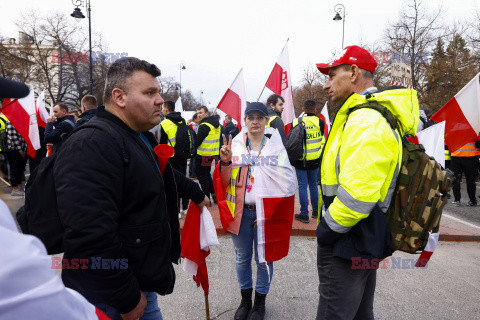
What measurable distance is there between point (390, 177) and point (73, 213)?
1.69 m

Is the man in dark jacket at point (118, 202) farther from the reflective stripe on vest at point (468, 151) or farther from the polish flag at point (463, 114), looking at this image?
the reflective stripe on vest at point (468, 151)

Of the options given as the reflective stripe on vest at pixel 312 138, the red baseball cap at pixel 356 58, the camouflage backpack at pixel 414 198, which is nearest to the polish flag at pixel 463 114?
the reflective stripe on vest at pixel 312 138

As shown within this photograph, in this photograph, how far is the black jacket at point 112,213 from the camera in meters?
1.28

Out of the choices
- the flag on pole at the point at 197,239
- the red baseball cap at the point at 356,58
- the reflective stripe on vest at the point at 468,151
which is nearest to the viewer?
the red baseball cap at the point at 356,58

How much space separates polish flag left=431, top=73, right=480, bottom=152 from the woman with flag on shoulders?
3193 mm

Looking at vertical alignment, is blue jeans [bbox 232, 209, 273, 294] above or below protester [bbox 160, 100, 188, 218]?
below

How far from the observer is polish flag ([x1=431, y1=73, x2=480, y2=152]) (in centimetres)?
462

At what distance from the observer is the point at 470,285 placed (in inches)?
144

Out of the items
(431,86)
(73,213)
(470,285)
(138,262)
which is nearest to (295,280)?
(470,285)

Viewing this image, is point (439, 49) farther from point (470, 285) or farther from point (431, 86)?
point (470, 285)

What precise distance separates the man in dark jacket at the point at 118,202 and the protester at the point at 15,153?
7.66m

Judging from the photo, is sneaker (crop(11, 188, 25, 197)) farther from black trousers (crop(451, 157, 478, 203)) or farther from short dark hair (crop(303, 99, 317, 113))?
black trousers (crop(451, 157, 478, 203))

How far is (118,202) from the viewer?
1.41 m

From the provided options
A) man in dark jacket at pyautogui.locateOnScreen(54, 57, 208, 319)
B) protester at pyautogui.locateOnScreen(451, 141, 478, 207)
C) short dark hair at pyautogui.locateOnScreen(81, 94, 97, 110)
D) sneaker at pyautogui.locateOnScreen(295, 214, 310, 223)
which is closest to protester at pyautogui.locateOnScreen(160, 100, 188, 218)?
short dark hair at pyautogui.locateOnScreen(81, 94, 97, 110)
